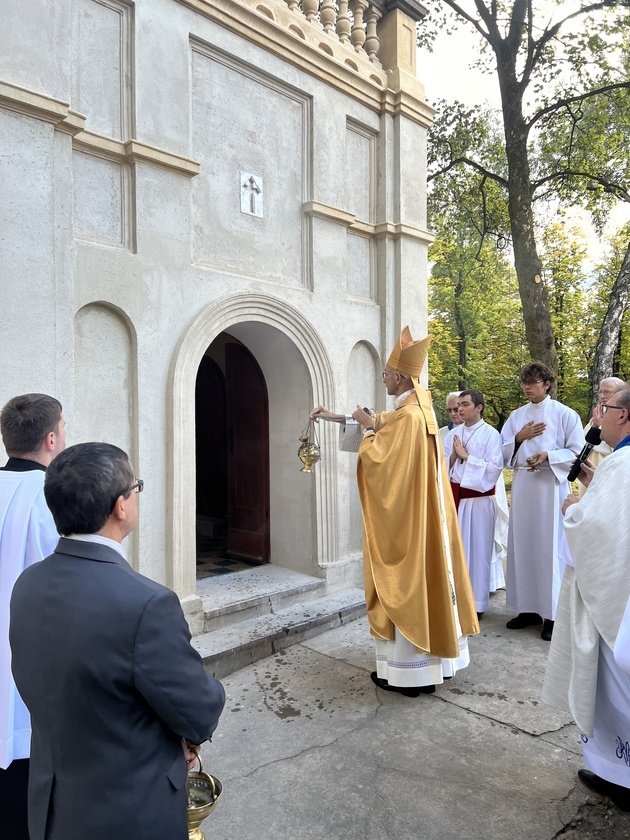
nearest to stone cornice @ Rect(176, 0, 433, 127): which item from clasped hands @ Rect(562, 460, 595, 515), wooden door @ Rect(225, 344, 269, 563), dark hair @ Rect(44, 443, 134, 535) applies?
wooden door @ Rect(225, 344, 269, 563)

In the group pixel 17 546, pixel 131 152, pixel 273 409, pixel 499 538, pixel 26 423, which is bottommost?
pixel 499 538

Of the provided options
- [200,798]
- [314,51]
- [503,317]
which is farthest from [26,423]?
[503,317]

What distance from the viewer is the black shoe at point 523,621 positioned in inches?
211

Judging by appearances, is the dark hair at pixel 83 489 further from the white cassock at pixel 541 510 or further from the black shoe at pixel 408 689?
the white cassock at pixel 541 510

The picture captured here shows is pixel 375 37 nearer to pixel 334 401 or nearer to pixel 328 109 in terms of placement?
pixel 328 109

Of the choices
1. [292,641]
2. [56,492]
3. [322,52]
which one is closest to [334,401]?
[292,641]

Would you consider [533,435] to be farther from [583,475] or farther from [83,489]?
[83,489]

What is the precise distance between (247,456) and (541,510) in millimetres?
3133

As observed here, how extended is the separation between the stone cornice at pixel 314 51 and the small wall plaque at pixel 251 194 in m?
1.18

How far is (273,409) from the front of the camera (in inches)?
250

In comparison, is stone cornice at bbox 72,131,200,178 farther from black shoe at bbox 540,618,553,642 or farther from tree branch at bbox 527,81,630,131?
tree branch at bbox 527,81,630,131

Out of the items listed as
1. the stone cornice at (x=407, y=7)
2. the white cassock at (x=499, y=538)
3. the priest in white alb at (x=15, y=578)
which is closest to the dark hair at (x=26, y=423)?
the priest in white alb at (x=15, y=578)

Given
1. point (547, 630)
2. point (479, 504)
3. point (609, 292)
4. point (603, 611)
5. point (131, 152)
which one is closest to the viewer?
point (603, 611)

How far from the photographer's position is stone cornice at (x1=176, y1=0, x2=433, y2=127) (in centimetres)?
513
